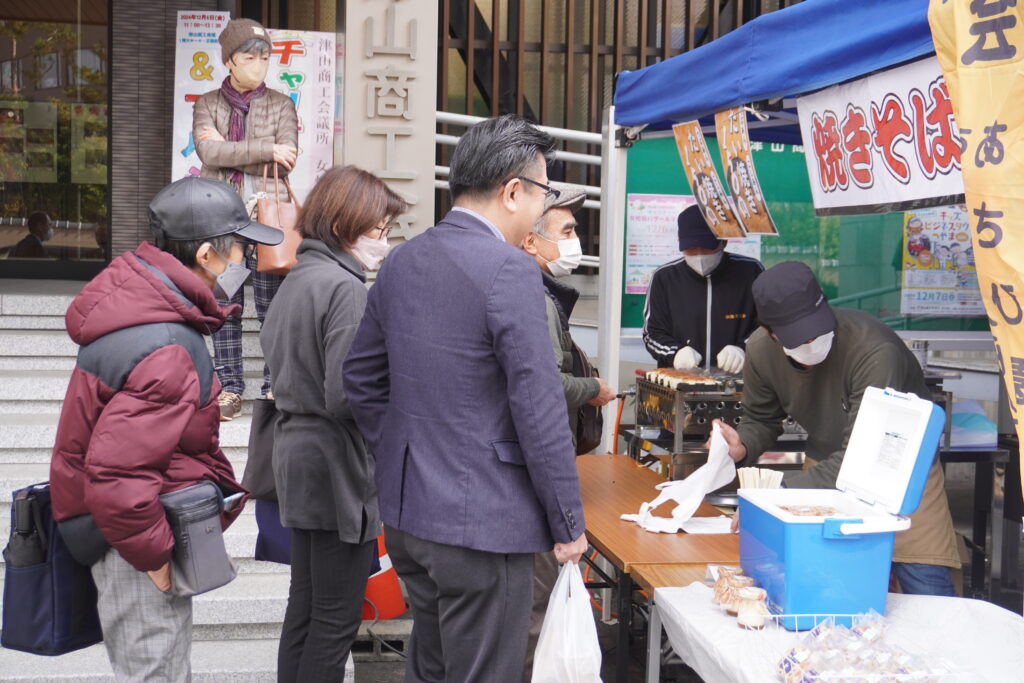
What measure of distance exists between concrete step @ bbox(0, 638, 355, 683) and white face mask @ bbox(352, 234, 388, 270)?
1.86 m

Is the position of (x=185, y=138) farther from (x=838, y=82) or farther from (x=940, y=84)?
(x=940, y=84)

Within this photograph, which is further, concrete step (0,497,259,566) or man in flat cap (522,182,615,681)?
concrete step (0,497,259,566)

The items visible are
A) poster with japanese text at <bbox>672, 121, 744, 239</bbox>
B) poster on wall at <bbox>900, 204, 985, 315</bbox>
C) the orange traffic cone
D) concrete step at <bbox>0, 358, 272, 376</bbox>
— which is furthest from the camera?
concrete step at <bbox>0, 358, 272, 376</bbox>

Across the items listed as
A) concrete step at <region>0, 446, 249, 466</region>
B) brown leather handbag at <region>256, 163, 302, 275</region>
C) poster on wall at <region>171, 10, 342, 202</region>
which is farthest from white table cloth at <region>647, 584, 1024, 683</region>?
poster on wall at <region>171, 10, 342, 202</region>

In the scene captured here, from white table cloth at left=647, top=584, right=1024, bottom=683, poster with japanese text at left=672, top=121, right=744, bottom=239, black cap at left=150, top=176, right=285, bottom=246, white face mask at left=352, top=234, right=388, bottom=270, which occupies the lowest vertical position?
white table cloth at left=647, top=584, right=1024, bottom=683

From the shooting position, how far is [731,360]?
489 cm

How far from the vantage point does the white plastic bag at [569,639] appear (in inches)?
99.0

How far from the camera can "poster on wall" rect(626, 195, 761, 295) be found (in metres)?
5.86

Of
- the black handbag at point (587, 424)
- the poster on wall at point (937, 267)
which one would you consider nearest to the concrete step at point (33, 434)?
the black handbag at point (587, 424)

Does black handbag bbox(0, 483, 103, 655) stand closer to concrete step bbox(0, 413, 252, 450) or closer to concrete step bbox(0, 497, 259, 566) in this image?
concrete step bbox(0, 497, 259, 566)

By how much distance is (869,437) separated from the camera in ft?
9.14

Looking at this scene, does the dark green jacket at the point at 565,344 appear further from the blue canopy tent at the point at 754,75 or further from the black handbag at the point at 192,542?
the black handbag at the point at 192,542

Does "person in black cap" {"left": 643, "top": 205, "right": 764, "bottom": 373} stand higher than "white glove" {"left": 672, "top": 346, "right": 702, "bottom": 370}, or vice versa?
"person in black cap" {"left": 643, "top": 205, "right": 764, "bottom": 373}

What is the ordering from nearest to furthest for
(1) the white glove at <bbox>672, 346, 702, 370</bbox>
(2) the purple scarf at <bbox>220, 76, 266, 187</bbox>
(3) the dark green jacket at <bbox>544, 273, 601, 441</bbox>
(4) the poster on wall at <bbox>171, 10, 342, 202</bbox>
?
(3) the dark green jacket at <bbox>544, 273, 601, 441</bbox> → (1) the white glove at <bbox>672, 346, 702, 370</bbox> → (2) the purple scarf at <bbox>220, 76, 266, 187</bbox> → (4) the poster on wall at <bbox>171, 10, 342, 202</bbox>
